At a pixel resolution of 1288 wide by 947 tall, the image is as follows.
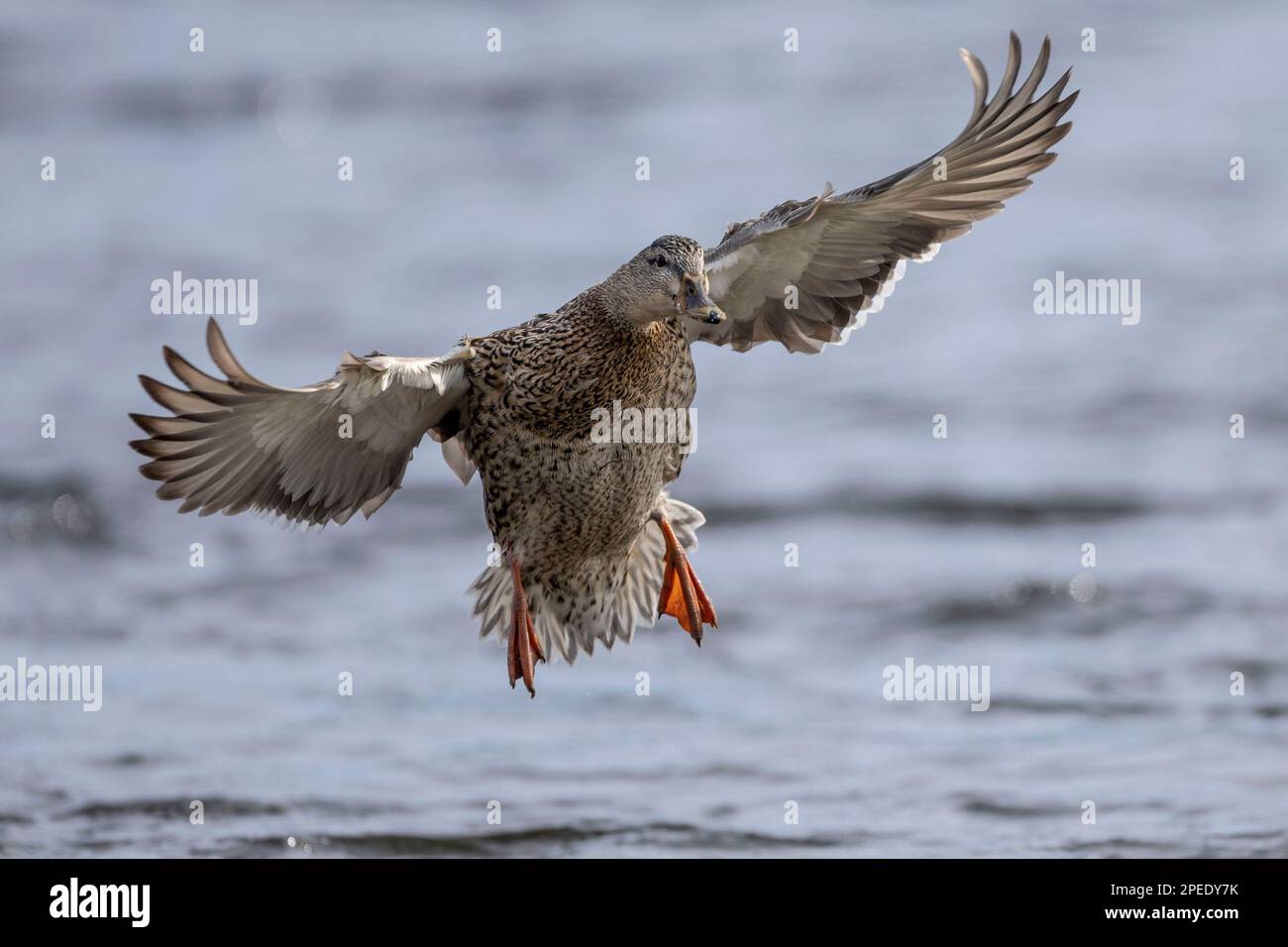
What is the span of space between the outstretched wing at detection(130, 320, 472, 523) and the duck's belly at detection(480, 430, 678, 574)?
0.35 metres

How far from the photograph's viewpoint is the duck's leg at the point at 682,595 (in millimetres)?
7043

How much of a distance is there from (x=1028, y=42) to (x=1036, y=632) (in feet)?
28.5

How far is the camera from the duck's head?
6.21 m

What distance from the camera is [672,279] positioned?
6.25 metres

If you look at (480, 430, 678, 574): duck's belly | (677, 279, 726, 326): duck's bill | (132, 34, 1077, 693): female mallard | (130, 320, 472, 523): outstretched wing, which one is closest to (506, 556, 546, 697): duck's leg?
(132, 34, 1077, 693): female mallard

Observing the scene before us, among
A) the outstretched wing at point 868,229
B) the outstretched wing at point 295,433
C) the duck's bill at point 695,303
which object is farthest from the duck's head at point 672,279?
the outstretched wing at point 295,433

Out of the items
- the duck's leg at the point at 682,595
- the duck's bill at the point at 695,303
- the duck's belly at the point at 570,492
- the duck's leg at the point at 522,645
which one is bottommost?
the duck's leg at the point at 522,645

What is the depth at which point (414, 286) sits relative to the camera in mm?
14195

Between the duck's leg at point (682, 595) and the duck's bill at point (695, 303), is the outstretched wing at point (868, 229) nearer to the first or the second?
the duck's bill at point (695, 303)

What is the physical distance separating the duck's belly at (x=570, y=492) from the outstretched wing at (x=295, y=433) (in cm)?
35

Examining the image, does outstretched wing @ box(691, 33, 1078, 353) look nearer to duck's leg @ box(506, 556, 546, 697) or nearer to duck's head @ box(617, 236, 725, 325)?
duck's head @ box(617, 236, 725, 325)

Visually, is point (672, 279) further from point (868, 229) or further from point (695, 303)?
point (868, 229)

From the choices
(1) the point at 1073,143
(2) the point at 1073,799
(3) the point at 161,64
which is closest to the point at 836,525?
(2) the point at 1073,799

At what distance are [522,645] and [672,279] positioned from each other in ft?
4.67
